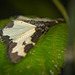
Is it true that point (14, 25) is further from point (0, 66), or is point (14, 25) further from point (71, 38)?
point (71, 38)

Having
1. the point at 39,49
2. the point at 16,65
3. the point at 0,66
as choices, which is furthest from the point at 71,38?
the point at 0,66

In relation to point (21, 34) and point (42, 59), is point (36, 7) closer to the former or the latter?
point (21, 34)

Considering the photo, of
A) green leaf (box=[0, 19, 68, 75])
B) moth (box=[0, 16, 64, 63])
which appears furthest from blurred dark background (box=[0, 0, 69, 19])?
green leaf (box=[0, 19, 68, 75])

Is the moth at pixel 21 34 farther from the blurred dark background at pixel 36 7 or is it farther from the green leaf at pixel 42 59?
the blurred dark background at pixel 36 7

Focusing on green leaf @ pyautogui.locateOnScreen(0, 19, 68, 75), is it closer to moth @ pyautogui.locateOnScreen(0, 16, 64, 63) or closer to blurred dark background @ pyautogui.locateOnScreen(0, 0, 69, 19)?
moth @ pyautogui.locateOnScreen(0, 16, 64, 63)

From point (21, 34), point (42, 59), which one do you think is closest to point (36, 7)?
point (21, 34)

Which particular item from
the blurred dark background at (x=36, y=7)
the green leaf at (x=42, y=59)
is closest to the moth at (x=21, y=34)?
the green leaf at (x=42, y=59)
